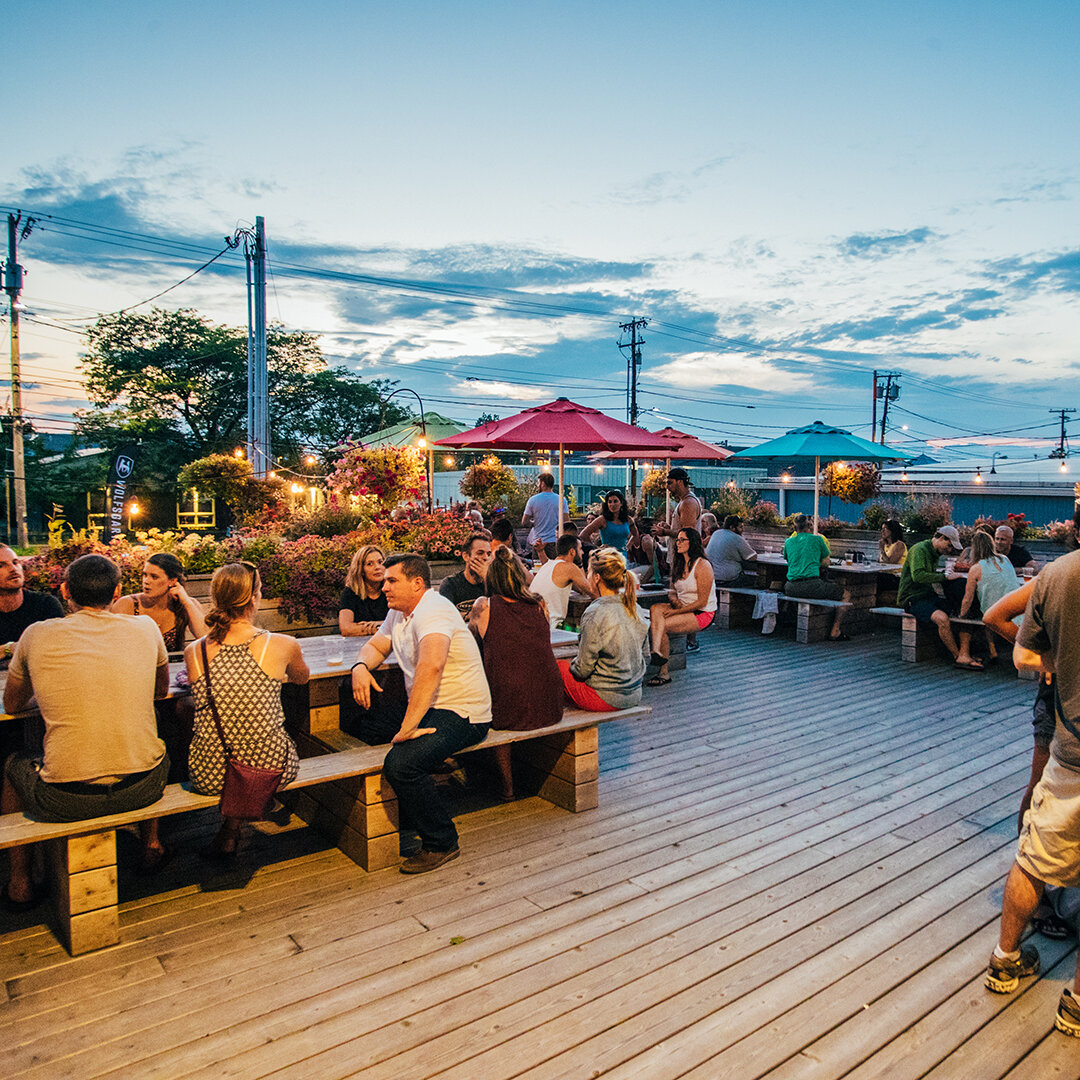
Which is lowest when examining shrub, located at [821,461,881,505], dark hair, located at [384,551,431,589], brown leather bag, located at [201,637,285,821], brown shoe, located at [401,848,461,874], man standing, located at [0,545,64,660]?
brown shoe, located at [401,848,461,874]

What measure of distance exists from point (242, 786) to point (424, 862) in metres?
0.83

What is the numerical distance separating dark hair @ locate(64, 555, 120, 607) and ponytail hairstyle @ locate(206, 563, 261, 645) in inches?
14.2

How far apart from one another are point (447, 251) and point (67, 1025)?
48.1 meters

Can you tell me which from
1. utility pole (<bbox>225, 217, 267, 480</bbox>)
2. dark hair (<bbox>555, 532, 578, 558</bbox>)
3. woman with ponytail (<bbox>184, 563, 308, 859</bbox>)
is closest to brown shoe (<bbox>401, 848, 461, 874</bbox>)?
woman with ponytail (<bbox>184, 563, 308, 859</bbox>)

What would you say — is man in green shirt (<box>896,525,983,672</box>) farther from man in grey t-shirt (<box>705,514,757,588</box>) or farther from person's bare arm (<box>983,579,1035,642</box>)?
person's bare arm (<box>983,579,1035,642</box>)

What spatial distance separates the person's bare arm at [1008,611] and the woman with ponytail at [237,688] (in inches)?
106

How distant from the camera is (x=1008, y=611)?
2576 mm

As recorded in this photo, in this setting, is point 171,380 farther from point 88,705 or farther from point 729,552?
point 88,705

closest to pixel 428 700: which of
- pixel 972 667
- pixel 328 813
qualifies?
pixel 328 813

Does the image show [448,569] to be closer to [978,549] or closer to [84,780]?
[978,549]

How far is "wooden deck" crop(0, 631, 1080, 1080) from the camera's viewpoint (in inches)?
77.1

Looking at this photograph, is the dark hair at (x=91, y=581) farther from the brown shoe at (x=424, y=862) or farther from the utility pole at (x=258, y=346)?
the utility pole at (x=258, y=346)

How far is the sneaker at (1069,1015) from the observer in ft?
6.58

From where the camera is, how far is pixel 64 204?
41.7m
